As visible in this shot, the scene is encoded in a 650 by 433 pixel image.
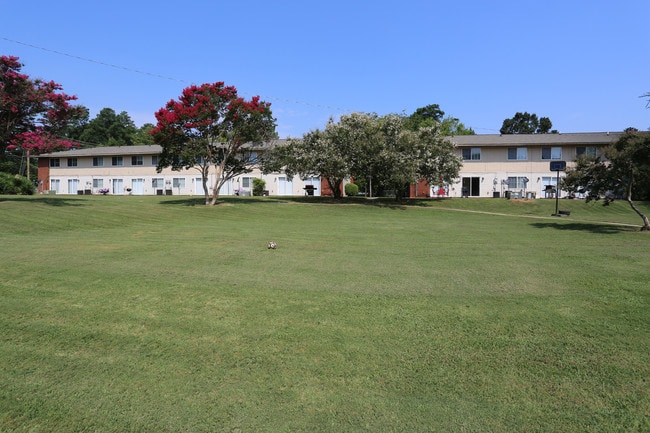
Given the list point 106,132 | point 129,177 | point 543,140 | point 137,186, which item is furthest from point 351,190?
point 106,132

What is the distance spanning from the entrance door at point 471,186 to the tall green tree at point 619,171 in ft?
83.3

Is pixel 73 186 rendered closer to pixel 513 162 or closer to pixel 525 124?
pixel 513 162

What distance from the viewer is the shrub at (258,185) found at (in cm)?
4969

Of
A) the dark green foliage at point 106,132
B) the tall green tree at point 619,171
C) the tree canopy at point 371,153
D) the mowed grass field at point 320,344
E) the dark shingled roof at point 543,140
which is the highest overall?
the dark green foliage at point 106,132

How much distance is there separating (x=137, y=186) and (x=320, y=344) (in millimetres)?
54952

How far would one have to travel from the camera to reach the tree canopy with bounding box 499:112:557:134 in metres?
106

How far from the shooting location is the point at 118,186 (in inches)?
2169

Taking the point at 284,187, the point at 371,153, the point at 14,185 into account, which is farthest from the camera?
the point at 284,187

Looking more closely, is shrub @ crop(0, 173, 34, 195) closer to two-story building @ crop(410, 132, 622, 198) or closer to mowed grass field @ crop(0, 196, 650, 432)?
mowed grass field @ crop(0, 196, 650, 432)

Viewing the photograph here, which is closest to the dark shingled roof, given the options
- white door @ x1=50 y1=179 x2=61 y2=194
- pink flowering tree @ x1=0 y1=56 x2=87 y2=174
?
pink flowering tree @ x1=0 y1=56 x2=87 y2=174

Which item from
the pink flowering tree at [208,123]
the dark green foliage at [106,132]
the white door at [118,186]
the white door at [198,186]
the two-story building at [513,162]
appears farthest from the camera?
the dark green foliage at [106,132]

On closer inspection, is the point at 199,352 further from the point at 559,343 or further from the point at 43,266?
the point at 43,266

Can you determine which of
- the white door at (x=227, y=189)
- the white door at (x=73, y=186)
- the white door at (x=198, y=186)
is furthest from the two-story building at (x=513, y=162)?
the white door at (x=73, y=186)

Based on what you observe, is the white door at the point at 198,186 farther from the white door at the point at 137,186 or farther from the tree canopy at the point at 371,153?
the tree canopy at the point at 371,153
